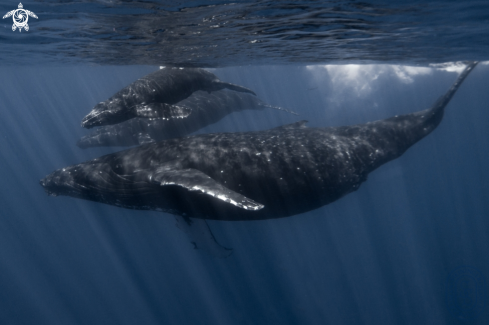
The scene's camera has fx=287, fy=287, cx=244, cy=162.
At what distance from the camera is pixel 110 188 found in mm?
7762

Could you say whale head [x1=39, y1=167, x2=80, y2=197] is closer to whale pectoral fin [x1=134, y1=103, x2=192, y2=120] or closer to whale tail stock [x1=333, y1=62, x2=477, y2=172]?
whale pectoral fin [x1=134, y1=103, x2=192, y2=120]

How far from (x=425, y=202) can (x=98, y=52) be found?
135 ft

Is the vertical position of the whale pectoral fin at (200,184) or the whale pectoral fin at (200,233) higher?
the whale pectoral fin at (200,184)

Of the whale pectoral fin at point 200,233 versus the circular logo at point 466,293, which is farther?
the circular logo at point 466,293

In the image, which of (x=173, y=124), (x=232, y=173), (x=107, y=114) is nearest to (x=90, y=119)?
(x=107, y=114)

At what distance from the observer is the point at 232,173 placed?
7.15m

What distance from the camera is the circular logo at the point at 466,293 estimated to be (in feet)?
65.7

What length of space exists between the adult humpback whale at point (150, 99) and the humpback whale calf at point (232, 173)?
3.46ft

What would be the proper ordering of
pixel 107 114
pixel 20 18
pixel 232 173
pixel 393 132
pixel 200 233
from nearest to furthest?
pixel 232 173, pixel 107 114, pixel 200 233, pixel 393 132, pixel 20 18

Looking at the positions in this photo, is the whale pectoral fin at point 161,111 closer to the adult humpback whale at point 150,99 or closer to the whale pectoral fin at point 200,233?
the adult humpback whale at point 150,99

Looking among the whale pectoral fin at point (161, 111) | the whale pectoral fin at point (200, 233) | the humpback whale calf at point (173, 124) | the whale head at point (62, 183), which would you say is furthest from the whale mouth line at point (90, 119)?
the humpback whale calf at point (173, 124)

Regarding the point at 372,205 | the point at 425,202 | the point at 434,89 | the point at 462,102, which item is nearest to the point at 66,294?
the point at 372,205

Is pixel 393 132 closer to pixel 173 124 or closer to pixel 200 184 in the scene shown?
pixel 200 184

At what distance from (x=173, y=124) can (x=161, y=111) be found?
21.7ft
